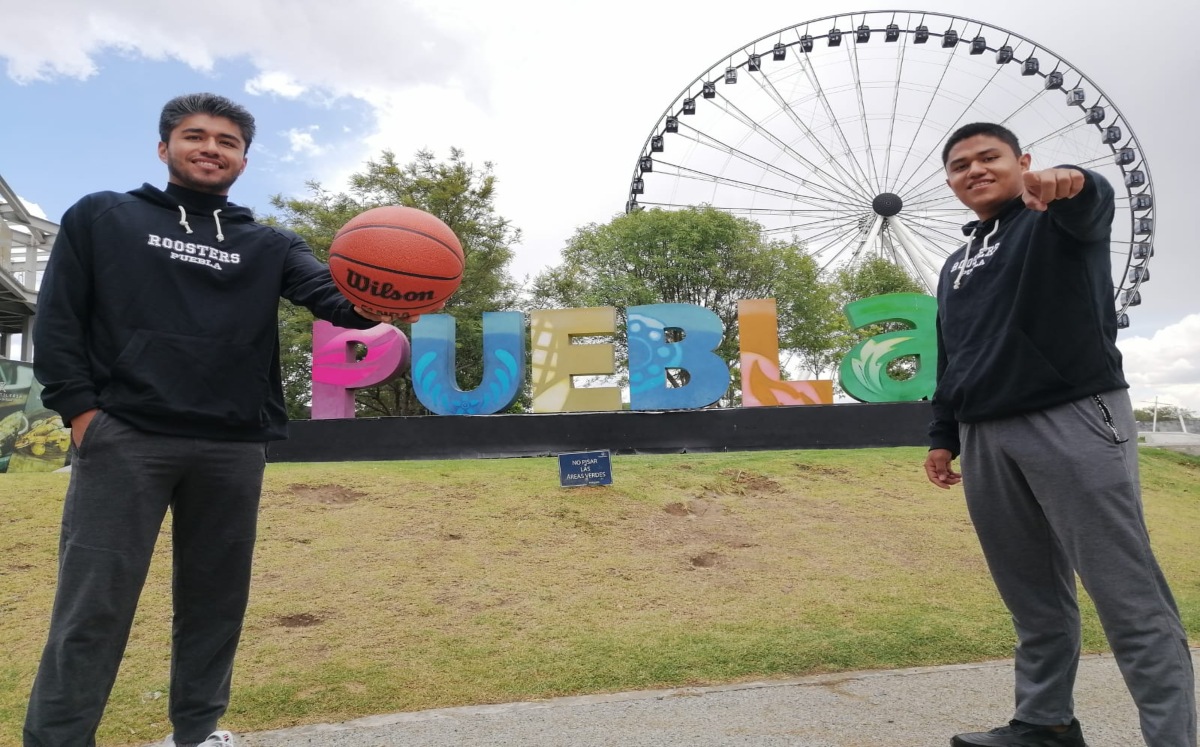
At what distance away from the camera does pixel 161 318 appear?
2.10m

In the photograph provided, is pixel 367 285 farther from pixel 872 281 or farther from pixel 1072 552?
pixel 872 281

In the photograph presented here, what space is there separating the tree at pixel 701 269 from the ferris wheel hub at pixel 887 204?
9.96 ft

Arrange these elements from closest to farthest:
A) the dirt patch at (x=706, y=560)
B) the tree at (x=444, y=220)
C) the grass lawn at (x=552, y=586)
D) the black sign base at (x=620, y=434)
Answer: the grass lawn at (x=552, y=586) < the dirt patch at (x=706, y=560) < the black sign base at (x=620, y=434) < the tree at (x=444, y=220)

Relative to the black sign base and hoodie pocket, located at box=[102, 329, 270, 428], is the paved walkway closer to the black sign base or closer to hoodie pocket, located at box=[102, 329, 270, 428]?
hoodie pocket, located at box=[102, 329, 270, 428]

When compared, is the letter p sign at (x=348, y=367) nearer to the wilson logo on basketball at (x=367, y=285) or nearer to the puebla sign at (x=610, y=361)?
the puebla sign at (x=610, y=361)

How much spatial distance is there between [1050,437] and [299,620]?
4028 millimetres

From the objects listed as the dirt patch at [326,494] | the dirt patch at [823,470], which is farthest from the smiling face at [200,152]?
the dirt patch at [823,470]

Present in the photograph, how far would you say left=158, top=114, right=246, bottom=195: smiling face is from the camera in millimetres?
2254

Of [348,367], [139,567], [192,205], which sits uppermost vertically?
[348,367]

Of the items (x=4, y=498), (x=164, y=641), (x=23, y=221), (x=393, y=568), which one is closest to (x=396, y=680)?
(x=164, y=641)

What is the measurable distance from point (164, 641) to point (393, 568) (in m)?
1.58

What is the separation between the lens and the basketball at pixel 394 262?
2.38 meters

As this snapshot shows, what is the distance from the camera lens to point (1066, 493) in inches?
81.5

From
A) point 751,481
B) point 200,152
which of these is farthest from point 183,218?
point 751,481
